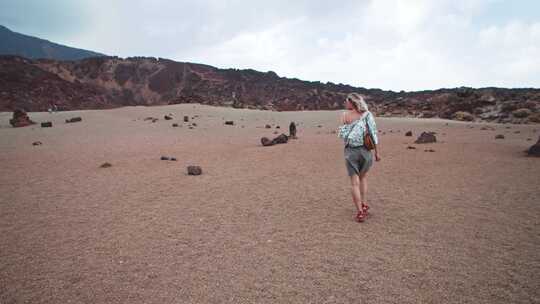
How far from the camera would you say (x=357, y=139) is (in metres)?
4.04

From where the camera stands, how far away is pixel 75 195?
5.33 metres

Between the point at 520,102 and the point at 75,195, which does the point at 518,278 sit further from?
the point at 520,102

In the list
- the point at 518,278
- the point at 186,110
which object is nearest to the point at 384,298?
the point at 518,278

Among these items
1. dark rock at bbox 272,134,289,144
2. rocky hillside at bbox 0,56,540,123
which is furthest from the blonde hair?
rocky hillside at bbox 0,56,540,123

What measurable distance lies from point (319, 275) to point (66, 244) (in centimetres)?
267

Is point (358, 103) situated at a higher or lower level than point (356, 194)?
higher

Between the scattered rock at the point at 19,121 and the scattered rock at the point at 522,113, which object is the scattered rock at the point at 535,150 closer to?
the scattered rock at the point at 522,113

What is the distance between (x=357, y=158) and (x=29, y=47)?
→ 154m

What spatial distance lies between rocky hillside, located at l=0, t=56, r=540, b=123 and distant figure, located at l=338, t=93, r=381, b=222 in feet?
73.2

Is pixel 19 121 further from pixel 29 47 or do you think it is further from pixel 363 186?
pixel 29 47

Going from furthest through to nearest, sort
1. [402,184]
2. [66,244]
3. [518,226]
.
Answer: [402,184] → [518,226] → [66,244]

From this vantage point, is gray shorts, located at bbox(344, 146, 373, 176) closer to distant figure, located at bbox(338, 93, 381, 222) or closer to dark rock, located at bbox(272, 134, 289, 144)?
distant figure, located at bbox(338, 93, 381, 222)

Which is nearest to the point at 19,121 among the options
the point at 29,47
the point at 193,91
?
the point at 193,91

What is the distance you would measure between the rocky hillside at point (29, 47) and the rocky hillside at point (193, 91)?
7336 cm
